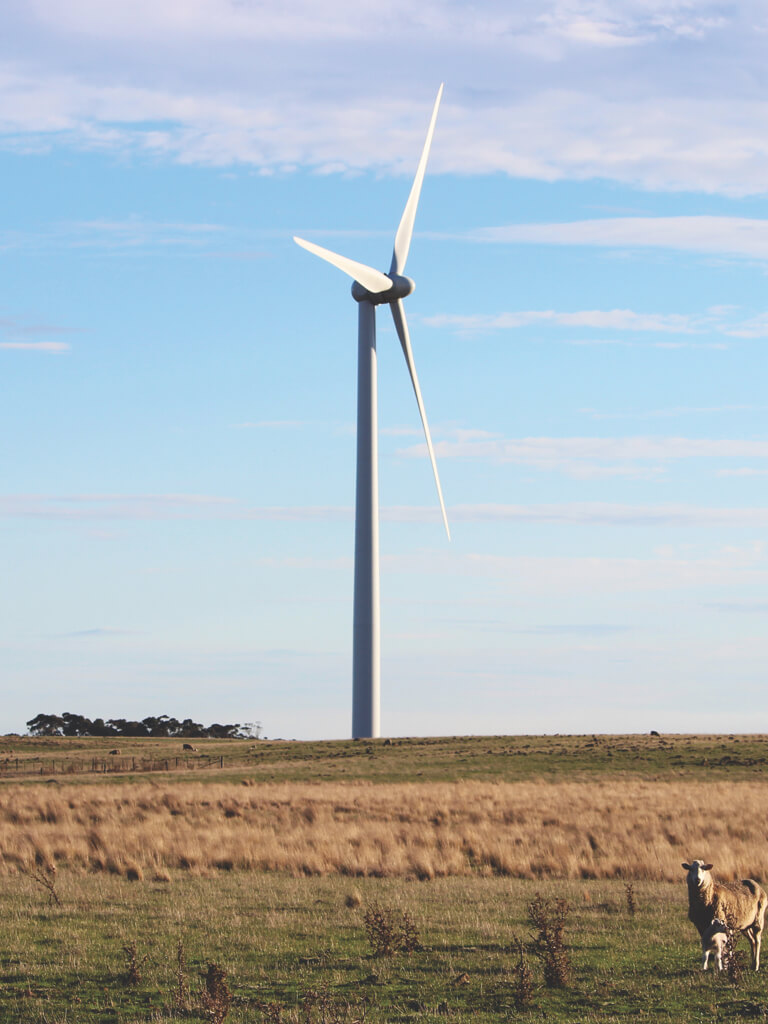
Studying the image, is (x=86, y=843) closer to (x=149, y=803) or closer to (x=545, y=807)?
(x=149, y=803)

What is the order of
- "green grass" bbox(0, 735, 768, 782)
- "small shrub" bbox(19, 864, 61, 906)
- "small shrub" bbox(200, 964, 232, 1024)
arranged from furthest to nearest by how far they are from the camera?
"green grass" bbox(0, 735, 768, 782) < "small shrub" bbox(19, 864, 61, 906) < "small shrub" bbox(200, 964, 232, 1024)

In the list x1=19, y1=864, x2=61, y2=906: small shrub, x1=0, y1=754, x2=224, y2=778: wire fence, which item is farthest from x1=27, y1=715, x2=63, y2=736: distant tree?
x1=19, y1=864, x2=61, y2=906: small shrub

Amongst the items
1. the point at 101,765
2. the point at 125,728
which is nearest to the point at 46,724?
the point at 125,728

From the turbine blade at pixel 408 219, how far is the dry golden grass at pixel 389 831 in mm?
32265

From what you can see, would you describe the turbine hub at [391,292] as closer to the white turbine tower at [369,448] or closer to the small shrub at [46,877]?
the white turbine tower at [369,448]

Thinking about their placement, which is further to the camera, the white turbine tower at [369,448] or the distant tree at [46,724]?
the distant tree at [46,724]

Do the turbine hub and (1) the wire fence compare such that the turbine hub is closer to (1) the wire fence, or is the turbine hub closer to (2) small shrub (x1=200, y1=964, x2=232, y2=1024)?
(1) the wire fence

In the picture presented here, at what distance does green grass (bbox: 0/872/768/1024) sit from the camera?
12.6 metres

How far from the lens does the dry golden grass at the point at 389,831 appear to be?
84.8 feet

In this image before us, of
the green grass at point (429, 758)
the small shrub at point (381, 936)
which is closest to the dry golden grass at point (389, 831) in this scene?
the small shrub at point (381, 936)

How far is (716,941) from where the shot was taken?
13609mm

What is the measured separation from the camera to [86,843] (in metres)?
28.5

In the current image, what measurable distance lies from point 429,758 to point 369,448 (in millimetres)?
17207

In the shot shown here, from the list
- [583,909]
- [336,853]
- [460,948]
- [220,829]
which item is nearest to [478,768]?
[220,829]
